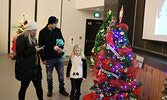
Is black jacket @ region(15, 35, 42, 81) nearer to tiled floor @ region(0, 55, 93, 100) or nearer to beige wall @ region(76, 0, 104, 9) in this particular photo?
tiled floor @ region(0, 55, 93, 100)

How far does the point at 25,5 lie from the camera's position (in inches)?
364

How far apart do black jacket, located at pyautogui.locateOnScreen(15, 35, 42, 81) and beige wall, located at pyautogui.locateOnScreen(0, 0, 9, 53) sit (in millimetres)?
7221

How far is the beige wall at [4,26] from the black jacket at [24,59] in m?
7.22

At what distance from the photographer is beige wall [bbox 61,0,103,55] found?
9461mm

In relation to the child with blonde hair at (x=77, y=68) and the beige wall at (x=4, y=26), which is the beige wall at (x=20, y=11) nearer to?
the beige wall at (x=4, y=26)

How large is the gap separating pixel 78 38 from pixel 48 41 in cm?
608

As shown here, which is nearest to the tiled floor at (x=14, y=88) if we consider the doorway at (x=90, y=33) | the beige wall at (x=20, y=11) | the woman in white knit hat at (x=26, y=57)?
the woman in white knit hat at (x=26, y=57)

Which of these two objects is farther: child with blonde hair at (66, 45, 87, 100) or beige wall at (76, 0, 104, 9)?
beige wall at (76, 0, 104, 9)

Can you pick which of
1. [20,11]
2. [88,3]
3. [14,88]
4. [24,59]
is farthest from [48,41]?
[20,11]

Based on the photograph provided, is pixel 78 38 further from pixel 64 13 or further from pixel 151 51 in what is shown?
pixel 151 51

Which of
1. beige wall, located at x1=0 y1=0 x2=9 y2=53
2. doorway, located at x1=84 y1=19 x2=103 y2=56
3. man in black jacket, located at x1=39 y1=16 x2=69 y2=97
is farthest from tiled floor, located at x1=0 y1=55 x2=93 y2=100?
doorway, located at x1=84 y1=19 x2=103 y2=56

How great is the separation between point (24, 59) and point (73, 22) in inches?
277

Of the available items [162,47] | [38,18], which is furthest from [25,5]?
[162,47]

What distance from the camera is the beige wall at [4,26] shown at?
905cm
